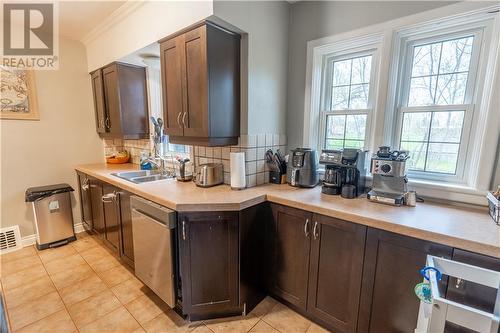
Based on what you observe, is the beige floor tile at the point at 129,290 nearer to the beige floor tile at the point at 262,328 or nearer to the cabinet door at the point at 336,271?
the beige floor tile at the point at 262,328

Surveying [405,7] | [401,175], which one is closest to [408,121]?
[401,175]

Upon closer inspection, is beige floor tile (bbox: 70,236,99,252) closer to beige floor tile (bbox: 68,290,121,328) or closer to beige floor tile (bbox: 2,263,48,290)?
beige floor tile (bbox: 2,263,48,290)

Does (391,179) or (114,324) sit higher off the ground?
(391,179)

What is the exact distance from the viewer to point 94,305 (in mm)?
1854

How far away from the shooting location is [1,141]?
8.52 ft

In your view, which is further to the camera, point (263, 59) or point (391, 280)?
point (263, 59)

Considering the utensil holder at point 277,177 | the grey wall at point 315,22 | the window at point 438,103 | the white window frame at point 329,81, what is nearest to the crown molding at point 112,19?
the grey wall at point 315,22

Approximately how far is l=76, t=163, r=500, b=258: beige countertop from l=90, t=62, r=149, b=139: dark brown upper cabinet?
1.07 m

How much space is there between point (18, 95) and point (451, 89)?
13.8 ft

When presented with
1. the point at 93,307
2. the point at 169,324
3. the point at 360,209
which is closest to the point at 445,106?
the point at 360,209

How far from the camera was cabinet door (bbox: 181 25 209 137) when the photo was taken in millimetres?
Answer: 1709

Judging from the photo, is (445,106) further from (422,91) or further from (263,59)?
(263,59)

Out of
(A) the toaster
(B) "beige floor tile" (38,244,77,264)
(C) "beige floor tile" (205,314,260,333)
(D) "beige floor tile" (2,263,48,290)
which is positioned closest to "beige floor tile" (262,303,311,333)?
(C) "beige floor tile" (205,314,260,333)

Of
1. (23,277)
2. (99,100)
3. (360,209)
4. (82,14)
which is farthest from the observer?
(99,100)
